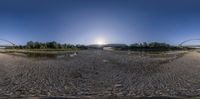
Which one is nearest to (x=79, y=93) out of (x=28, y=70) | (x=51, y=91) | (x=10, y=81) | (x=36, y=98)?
(x=51, y=91)

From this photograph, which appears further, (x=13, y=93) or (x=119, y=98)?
(x=13, y=93)

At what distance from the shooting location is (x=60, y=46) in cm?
1516

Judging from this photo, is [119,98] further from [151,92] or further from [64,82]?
[64,82]

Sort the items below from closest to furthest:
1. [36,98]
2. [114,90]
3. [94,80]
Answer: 1. [36,98]
2. [114,90]
3. [94,80]

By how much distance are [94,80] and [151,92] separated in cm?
174

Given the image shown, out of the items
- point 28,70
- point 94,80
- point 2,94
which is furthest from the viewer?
point 28,70

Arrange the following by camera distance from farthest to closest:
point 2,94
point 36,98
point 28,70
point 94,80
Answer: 1. point 28,70
2. point 94,80
3. point 2,94
4. point 36,98

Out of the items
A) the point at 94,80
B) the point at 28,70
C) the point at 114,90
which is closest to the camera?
the point at 114,90

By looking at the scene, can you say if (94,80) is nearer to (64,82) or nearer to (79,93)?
(64,82)

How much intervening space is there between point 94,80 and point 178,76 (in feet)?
6.68

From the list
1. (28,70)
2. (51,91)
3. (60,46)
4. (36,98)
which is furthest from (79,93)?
(60,46)

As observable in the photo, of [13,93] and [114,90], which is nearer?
[13,93]

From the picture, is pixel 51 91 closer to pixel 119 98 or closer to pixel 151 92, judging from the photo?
pixel 119 98

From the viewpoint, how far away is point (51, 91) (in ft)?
13.5
